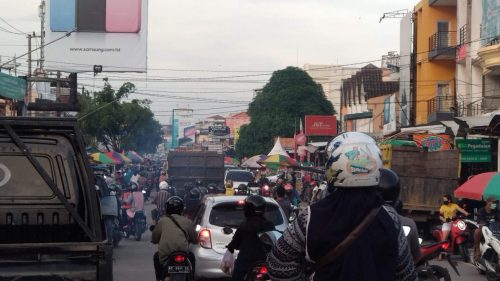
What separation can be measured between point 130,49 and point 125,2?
7.13 feet

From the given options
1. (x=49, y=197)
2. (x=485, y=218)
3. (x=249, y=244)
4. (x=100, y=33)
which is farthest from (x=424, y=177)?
(x=100, y=33)

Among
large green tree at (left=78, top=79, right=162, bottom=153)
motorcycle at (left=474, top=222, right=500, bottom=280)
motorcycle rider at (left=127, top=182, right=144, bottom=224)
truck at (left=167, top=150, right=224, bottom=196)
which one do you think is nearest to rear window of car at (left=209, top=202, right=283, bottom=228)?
motorcycle at (left=474, top=222, right=500, bottom=280)

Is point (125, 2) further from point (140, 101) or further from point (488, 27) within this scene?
point (140, 101)

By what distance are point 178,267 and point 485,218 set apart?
35.1 feet

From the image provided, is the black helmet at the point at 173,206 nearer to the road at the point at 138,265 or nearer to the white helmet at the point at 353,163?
the road at the point at 138,265

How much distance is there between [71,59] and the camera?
147 feet

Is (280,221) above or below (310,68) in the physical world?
below

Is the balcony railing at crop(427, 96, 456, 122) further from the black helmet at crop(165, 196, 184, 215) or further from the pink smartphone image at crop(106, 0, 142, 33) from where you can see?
the black helmet at crop(165, 196, 184, 215)

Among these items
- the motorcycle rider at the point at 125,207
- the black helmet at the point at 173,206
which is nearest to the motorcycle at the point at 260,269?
the black helmet at the point at 173,206

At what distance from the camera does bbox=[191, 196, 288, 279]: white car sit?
14094 millimetres

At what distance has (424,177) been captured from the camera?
2688 cm

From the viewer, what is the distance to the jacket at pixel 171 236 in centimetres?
1145

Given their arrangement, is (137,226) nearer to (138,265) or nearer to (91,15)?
(138,265)

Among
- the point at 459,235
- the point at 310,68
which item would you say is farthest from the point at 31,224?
the point at 310,68
